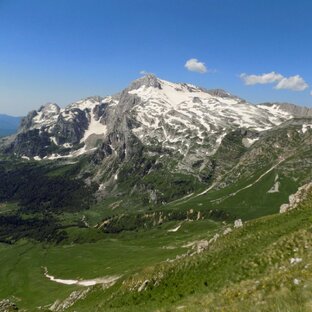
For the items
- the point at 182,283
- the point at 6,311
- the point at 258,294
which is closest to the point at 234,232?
the point at 182,283

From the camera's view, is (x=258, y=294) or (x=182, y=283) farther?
(x=182, y=283)

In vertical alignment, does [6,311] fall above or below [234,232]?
below

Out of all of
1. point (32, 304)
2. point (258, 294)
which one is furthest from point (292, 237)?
point (32, 304)

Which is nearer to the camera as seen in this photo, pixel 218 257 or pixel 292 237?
pixel 292 237

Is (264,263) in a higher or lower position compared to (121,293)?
higher

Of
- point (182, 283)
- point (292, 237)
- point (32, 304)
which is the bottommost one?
point (32, 304)

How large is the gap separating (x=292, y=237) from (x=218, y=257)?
1194cm

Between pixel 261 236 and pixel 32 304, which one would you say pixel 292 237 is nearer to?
pixel 261 236

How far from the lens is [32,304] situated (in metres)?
194

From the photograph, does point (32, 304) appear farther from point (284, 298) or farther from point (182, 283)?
point (284, 298)

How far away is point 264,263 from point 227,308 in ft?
68.3

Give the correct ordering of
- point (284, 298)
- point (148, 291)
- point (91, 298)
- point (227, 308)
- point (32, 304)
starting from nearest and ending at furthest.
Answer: point (284, 298)
point (227, 308)
point (148, 291)
point (91, 298)
point (32, 304)

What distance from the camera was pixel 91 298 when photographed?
3497 inches

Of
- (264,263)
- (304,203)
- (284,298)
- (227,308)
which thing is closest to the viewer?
(284,298)
